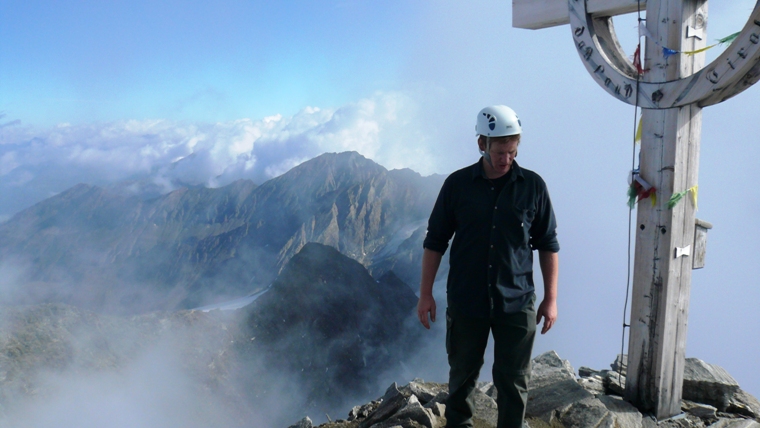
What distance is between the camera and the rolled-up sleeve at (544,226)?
4395 mm

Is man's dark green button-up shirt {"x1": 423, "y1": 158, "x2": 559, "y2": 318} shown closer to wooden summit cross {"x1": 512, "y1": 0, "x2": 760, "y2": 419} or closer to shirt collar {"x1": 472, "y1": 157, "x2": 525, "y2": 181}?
Answer: shirt collar {"x1": 472, "y1": 157, "x2": 525, "y2": 181}

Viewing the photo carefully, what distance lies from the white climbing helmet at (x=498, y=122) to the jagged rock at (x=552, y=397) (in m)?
3.40

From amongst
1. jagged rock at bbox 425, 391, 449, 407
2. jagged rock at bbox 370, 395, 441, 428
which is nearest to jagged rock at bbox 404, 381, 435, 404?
jagged rock at bbox 425, 391, 449, 407

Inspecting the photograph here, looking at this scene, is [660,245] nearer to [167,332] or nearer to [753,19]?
[753,19]

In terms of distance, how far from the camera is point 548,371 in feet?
24.1

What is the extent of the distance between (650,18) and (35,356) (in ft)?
272

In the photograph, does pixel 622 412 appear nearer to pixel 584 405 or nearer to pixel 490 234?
pixel 584 405

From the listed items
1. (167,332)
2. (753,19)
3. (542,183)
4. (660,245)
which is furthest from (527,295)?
(167,332)

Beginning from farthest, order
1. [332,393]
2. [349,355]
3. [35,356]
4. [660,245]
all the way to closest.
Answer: [349,355]
[332,393]
[35,356]
[660,245]

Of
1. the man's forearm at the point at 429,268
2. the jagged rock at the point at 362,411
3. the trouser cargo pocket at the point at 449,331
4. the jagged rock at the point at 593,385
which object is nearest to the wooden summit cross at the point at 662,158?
the jagged rock at the point at 593,385

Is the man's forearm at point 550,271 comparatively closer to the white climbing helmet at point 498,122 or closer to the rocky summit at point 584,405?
the white climbing helmet at point 498,122

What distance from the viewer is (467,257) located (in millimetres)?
4320

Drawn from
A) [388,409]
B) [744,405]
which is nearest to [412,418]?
[388,409]

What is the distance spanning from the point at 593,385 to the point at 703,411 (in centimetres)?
125
